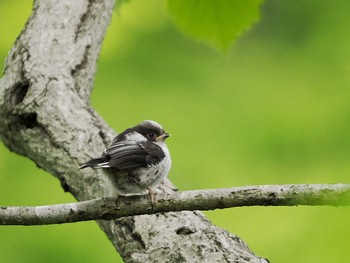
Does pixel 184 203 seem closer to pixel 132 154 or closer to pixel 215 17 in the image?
pixel 132 154

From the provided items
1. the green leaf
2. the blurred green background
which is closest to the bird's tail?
the green leaf

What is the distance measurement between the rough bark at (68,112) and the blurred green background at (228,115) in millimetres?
914

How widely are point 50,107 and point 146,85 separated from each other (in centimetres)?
308

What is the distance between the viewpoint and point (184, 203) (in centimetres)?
233

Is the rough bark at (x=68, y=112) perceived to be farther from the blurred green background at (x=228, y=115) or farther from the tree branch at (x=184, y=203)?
the blurred green background at (x=228, y=115)

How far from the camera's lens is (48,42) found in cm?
412

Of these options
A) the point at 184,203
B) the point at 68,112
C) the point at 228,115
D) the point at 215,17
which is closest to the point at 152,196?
the point at 184,203

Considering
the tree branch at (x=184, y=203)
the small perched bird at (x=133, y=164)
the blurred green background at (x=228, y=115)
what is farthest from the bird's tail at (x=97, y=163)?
the blurred green background at (x=228, y=115)

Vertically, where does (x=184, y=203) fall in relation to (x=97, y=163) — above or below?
below

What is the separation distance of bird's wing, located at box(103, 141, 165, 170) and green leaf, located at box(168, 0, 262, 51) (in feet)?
2.81

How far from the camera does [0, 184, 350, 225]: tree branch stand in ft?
7.11

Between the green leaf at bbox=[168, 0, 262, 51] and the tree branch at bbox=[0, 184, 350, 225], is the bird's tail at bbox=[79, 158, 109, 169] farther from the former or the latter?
the green leaf at bbox=[168, 0, 262, 51]

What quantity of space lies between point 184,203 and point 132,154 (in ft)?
1.82

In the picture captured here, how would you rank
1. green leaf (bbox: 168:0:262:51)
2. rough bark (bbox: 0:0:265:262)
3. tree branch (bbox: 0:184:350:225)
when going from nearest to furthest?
green leaf (bbox: 168:0:262:51) < tree branch (bbox: 0:184:350:225) < rough bark (bbox: 0:0:265:262)
